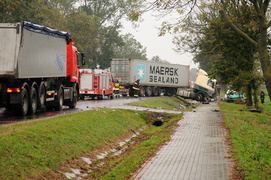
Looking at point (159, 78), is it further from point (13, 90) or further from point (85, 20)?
point (13, 90)

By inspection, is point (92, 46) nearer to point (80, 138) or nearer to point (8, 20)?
point (8, 20)

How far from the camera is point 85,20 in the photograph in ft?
204

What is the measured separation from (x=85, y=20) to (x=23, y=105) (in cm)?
4795

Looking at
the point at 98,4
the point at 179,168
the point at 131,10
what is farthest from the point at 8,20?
the point at 98,4

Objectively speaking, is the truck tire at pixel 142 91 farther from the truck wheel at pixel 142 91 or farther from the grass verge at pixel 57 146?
the grass verge at pixel 57 146

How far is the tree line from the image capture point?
4238cm

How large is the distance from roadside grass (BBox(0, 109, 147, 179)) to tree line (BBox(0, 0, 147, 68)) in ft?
88.6

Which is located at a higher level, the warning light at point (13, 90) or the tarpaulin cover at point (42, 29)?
the tarpaulin cover at point (42, 29)

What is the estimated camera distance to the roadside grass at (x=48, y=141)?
816 centimetres

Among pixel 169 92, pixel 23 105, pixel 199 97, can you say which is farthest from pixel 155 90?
pixel 23 105

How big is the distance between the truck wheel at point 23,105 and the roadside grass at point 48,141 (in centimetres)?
223

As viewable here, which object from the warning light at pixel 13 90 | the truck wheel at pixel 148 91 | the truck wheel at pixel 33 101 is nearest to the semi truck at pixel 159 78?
the truck wheel at pixel 148 91

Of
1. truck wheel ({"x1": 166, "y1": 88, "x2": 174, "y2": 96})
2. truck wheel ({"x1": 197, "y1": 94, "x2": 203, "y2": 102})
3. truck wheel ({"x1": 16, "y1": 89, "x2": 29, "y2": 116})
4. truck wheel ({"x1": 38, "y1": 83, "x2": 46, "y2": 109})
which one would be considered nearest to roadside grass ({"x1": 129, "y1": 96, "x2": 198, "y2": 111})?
truck wheel ({"x1": 38, "y1": 83, "x2": 46, "y2": 109})

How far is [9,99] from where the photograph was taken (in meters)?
15.0
